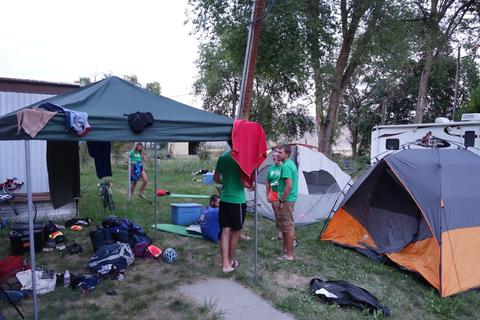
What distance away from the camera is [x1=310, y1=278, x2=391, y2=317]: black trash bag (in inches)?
156

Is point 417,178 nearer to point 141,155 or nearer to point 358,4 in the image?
point 141,155

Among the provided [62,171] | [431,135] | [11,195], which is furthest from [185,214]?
[431,135]

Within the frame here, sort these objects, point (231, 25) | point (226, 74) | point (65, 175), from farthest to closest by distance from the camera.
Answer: point (226, 74)
point (231, 25)
point (65, 175)

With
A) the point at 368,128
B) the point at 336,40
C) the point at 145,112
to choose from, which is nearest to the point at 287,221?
the point at 145,112

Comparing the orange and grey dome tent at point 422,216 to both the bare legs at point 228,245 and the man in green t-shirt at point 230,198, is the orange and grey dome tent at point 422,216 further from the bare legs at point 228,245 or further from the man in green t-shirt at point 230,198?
the man in green t-shirt at point 230,198

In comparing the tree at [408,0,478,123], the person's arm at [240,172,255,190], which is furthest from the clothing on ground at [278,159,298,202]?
the tree at [408,0,478,123]

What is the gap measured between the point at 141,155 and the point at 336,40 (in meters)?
7.37

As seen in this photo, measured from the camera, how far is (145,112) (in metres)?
3.86

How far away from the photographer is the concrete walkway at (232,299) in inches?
148

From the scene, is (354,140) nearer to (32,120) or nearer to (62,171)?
(62,171)

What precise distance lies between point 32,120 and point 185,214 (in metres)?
4.30

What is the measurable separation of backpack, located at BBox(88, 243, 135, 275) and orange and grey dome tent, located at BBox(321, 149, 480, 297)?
10.3 ft

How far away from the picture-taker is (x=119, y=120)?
3.63 metres

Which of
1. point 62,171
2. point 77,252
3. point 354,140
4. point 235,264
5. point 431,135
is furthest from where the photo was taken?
point 354,140
